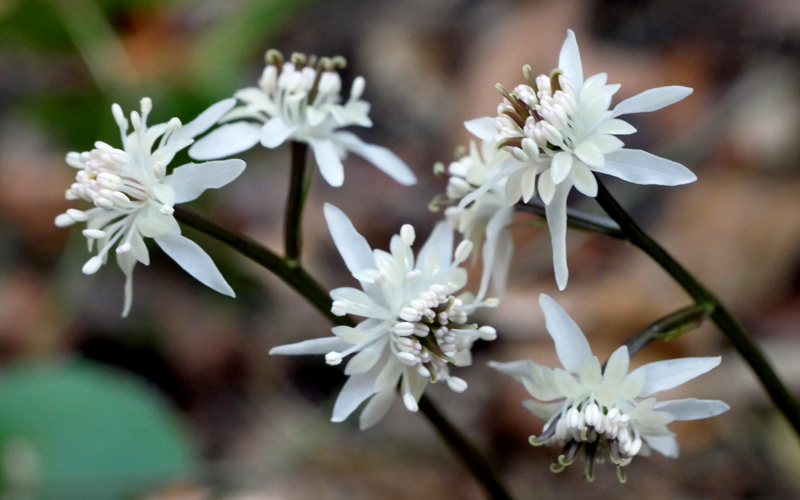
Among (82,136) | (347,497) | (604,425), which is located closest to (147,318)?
(82,136)

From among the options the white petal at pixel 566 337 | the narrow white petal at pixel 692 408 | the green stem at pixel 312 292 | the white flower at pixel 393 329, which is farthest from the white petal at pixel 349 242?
the narrow white petal at pixel 692 408

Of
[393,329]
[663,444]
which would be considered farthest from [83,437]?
[663,444]

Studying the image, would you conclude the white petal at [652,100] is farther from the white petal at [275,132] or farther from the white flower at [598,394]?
the white petal at [275,132]

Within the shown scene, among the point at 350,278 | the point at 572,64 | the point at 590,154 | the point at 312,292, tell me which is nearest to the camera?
the point at 590,154

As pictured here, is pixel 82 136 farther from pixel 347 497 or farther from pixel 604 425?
pixel 604 425

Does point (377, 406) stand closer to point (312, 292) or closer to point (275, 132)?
point (312, 292)

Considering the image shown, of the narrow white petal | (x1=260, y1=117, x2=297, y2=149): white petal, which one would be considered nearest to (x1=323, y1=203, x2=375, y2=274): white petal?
(x1=260, y1=117, x2=297, y2=149): white petal

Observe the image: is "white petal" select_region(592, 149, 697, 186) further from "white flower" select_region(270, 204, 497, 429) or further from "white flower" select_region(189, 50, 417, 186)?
"white flower" select_region(189, 50, 417, 186)
